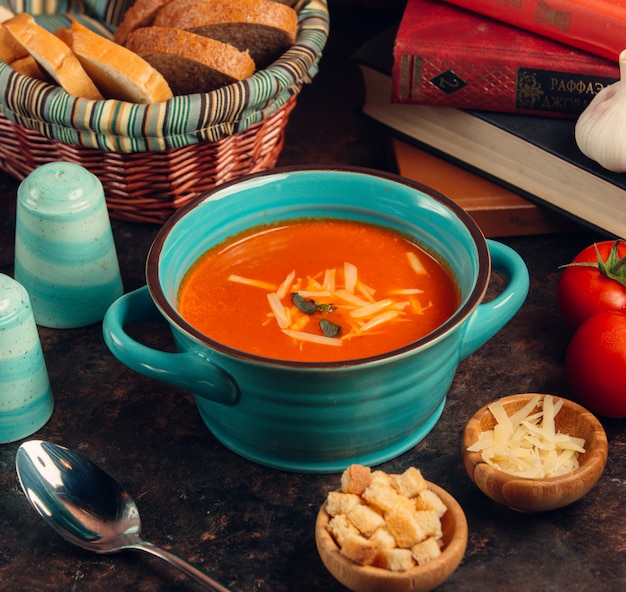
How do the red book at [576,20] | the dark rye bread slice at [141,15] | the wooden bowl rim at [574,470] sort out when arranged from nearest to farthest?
the wooden bowl rim at [574,470]
the red book at [576,20]
the dark rye bread slice at [141,15]

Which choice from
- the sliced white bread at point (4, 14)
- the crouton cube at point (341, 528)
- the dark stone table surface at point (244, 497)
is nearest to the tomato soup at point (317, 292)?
the dark stone table surface at point (244, 497)

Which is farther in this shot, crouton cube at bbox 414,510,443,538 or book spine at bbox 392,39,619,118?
book spine at bbox 392,39,619,118

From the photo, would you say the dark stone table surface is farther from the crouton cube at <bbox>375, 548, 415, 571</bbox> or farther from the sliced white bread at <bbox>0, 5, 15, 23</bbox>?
the sliced white bread at <bbox>0, 5, 15, 23</bbox>

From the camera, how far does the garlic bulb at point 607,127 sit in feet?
5.48

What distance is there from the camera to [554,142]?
1823mm

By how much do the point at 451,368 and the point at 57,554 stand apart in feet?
2.03

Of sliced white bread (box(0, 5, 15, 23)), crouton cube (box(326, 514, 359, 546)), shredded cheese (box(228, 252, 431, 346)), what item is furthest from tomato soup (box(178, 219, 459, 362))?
sliced white bread (box(0, 5, 15, 23))

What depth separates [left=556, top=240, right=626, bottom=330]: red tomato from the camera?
1.57 metres

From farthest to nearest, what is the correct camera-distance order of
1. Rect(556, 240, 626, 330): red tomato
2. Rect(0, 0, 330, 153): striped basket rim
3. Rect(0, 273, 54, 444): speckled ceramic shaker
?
Rect(0, 0, 330, 153): striped basket rim < Rect(556, 240, 626, 330): red tomato < Rect(0, 273, 54, 444): speckled ceramic shaker

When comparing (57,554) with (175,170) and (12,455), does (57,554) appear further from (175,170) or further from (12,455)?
(175,170)

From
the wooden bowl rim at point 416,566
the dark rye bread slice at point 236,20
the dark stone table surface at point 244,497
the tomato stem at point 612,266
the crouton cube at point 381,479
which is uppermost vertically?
the dark rye bread slice at point 236,20

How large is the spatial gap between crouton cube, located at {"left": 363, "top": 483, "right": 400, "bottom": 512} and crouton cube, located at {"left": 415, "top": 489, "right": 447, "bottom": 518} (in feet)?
0.10

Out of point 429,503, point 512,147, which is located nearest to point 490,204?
point 512,147

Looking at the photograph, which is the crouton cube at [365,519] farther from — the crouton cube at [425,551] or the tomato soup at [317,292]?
the tomato soup at [317,292]
